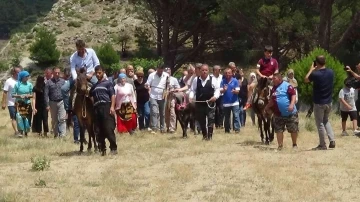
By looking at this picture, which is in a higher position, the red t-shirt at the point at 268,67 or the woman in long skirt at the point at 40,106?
the red t-shirt at the point at 268,67

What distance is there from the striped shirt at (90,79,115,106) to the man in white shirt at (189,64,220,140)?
2993 millimetres

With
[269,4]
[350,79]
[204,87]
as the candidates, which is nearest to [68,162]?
[204,87]

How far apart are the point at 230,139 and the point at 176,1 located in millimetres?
27794

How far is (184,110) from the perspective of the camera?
56.5 feet

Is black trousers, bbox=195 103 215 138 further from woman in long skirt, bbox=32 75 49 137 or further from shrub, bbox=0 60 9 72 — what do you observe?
shrub, bbox=0 60 9 72

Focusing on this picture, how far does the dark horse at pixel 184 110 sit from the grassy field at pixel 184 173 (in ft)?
4.32

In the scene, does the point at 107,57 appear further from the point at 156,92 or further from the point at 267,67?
the point at 267,67

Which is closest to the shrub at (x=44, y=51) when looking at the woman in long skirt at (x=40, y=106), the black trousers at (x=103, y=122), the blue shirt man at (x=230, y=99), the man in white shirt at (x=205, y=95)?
the woman in long skirt at (x=40, y=106)

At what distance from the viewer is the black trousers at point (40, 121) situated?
18297 mm

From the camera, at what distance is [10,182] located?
1094 centimetres

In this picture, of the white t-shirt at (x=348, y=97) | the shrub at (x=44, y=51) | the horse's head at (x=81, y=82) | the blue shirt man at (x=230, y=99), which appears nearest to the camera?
the horse's head at (x=81, y=82)

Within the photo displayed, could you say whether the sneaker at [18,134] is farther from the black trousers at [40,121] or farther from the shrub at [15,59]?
the shrub at [15,59]

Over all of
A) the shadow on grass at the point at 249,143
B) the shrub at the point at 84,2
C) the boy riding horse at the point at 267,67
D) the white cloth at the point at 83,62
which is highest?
the shrub at the point at 84,2

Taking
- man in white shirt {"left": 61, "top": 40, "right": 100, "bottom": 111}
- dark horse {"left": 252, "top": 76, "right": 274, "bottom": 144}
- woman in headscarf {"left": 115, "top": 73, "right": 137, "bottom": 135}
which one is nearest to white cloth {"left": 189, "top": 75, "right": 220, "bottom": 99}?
dark horse {"left": 252, "top": 76, "right": 274, "bottom": 144}
